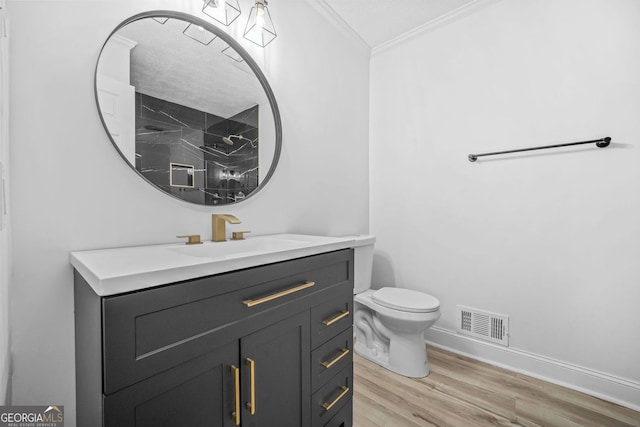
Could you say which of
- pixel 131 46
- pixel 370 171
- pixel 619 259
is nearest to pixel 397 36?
pixel 370 171

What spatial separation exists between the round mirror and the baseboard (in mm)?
1763

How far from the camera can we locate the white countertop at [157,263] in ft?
1.95

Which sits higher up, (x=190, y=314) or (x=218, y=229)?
(x=218, y=229)

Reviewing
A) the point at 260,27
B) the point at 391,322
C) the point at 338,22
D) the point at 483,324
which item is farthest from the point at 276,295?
the point at 338,22

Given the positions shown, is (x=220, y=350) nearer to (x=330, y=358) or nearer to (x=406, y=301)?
(x=330, y=358)

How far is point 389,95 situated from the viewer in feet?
7.57

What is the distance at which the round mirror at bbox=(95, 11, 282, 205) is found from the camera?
1049mm

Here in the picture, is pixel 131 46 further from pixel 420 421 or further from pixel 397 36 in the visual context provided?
pixel 420 421

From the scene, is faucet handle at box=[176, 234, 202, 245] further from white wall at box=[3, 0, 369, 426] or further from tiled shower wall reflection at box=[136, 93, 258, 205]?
tiled shower wall reflection at box=[136, 93, 258, 205]

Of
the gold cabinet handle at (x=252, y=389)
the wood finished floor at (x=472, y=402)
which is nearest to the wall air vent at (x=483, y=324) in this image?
the wood finished floor at (x=472, y=402)

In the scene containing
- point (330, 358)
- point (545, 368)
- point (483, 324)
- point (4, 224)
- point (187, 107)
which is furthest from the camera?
point (483, 324)

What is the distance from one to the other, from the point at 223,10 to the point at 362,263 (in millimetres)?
1650

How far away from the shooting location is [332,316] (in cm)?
114

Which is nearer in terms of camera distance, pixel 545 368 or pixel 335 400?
pixel 335 400
